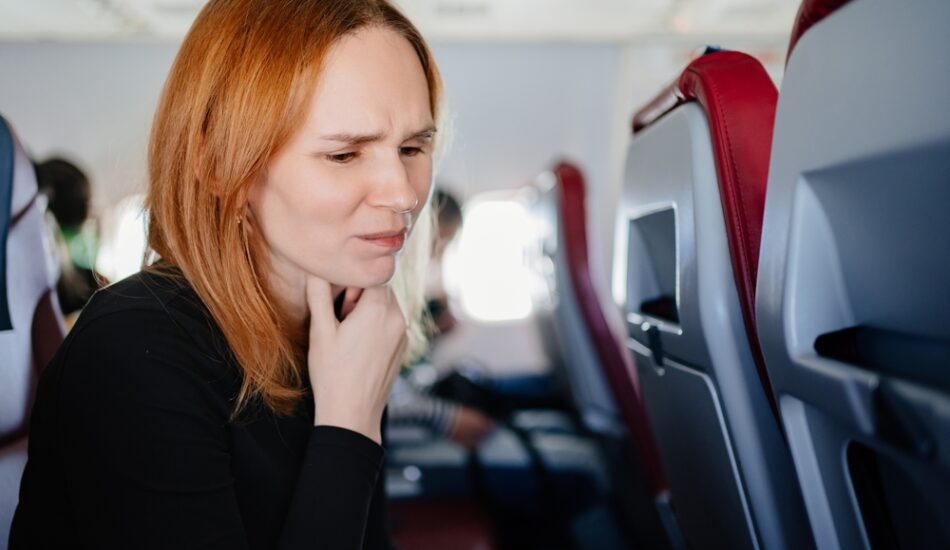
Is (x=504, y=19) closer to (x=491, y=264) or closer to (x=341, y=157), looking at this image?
(x=491, y=264)

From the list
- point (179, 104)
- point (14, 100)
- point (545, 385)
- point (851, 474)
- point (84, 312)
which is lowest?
point (545, 385)

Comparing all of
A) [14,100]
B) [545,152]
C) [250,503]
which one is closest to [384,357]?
[250,503]

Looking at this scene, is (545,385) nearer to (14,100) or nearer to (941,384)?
(941,384)

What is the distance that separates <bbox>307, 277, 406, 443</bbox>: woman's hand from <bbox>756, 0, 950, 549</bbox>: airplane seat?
1.45 ft

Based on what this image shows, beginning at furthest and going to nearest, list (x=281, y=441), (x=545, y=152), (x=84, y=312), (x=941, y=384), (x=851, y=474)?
(x=545, y=152), (x=281, y=441), (x=84, y=312), (x=851, y=474), (x=941, y=384)

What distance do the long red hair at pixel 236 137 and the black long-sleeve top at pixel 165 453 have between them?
1.2 inches

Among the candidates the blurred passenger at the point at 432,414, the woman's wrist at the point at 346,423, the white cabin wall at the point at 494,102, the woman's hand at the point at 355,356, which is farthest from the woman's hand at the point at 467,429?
the white cabin wall at the point at 494,102

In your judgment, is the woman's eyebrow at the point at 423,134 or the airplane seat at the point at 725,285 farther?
the woman's eyebrow at the point at 423,134

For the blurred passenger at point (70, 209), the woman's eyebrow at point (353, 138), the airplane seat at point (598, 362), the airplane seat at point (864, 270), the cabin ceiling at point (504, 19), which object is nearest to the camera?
the airplane seat at point (864, 270)

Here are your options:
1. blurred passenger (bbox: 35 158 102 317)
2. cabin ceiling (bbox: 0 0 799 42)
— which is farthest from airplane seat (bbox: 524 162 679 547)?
cabin ceiling (bbox: 0 0 799 42)

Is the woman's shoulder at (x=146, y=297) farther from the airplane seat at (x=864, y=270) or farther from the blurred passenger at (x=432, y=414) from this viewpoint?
the blurred passenger at (x=432, y=414)

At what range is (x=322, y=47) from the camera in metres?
0.84

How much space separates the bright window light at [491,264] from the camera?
442 cm

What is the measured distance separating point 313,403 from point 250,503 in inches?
6.6
